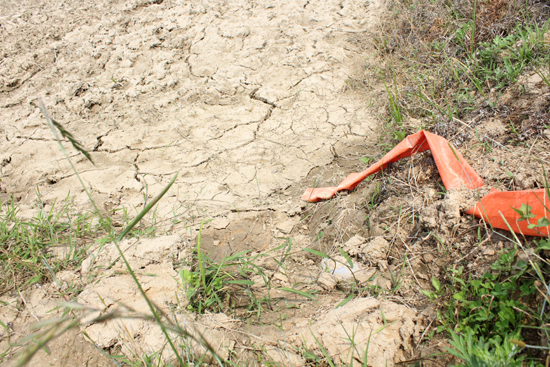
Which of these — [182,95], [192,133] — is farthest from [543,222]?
[182,95]

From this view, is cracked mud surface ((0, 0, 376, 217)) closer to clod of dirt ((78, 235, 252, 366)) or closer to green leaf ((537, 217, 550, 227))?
clod of dirt ((78, 235, 252, 366))

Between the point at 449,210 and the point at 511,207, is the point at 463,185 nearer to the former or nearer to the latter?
the point at 449,210

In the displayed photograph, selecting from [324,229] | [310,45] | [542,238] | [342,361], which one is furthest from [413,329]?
[310,45]

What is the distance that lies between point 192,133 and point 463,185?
199cm

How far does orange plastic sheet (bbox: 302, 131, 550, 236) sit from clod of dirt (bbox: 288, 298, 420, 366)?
52 cm

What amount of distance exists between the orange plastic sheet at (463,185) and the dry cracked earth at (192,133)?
0.35 metres

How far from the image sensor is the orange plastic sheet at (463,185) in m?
1.38

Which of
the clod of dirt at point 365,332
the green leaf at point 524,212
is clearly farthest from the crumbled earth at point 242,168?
the green leaf at point 524,212

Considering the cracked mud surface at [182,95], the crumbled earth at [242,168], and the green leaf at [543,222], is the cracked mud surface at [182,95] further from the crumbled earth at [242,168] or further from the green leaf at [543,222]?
the green leaf at [543,222]

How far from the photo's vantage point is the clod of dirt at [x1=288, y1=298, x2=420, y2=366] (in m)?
1.35

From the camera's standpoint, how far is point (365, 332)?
141cm

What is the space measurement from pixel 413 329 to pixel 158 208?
5.32 ft

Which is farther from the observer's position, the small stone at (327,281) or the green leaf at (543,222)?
the small stone at (327,281)

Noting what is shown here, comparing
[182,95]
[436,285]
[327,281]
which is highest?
[182,95]
